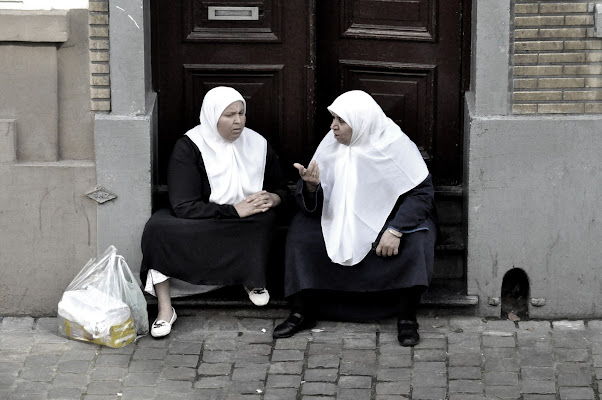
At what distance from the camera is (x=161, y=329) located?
24.1 ft

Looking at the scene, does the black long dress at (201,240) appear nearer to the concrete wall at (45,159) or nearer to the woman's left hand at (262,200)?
the woman's left hand at (262,200)

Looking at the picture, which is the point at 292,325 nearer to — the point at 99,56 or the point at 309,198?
the point at 309,198

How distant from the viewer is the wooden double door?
7.87 m

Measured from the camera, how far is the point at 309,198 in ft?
24.4

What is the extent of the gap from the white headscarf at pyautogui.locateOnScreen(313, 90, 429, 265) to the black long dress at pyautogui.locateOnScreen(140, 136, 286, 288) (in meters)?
0.40

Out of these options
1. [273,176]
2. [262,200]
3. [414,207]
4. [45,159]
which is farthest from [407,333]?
[45,159]

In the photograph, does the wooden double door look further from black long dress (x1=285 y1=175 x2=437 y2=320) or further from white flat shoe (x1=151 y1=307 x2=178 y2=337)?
white flat shoe (x1=151 y1=307 x2=178 y2=337)

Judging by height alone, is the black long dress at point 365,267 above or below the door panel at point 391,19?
below

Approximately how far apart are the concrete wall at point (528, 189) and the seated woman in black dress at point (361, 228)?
0.35 metres

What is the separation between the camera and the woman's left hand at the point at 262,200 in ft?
24.4

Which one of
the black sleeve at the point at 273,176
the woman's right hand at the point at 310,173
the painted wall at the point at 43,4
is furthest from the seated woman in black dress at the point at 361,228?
the painted wall at the point at 43,4

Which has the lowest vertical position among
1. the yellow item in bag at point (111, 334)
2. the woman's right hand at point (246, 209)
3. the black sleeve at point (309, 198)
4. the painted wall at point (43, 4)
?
the yellow item in bag at point (111, 334)

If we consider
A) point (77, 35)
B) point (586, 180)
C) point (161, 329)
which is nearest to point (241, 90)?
point (77, 35)

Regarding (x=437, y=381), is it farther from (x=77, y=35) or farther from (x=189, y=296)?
(x=77, y=35)
